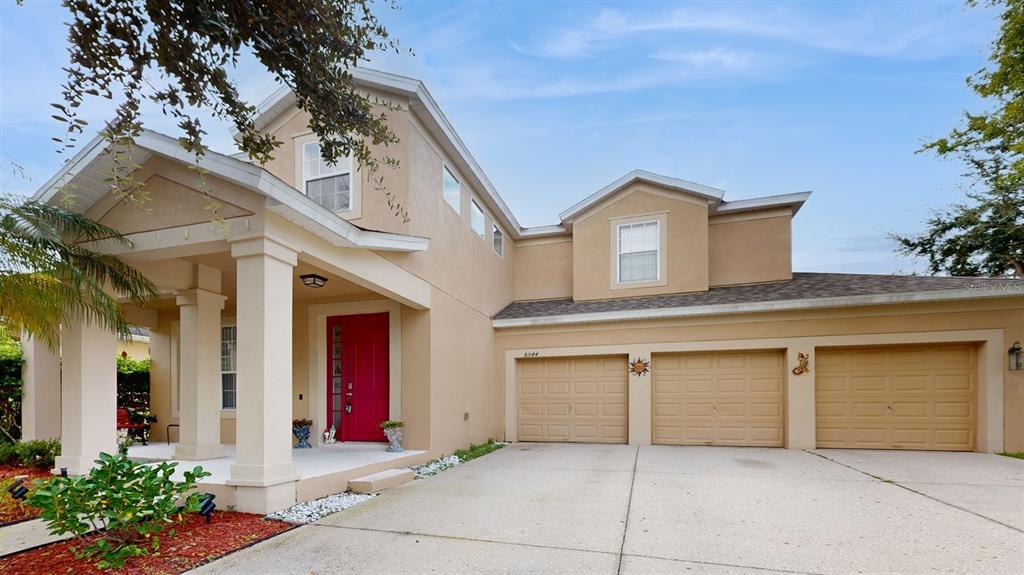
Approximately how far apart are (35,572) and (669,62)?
11299mm

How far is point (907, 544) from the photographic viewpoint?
14.0ft

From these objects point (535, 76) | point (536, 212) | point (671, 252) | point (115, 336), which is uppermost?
point (535, 76)

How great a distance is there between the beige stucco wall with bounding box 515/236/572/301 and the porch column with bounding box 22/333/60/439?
9.96 m

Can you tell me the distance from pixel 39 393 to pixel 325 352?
500 cm

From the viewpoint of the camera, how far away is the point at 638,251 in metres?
12.3

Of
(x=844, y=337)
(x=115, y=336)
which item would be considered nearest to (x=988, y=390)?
(x=844, y=337)

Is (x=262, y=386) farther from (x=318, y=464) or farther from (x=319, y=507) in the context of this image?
(x=318, y=464)

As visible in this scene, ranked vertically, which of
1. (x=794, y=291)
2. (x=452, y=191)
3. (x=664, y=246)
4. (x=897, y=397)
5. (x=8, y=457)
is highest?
(x=452, y=191)

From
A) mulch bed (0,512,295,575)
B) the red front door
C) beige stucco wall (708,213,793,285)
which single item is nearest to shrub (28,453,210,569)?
mulch bed (0,512,295,575)

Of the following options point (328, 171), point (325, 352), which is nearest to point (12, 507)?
point (325, 352)

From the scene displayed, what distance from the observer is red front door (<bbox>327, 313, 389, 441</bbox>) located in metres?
8.88

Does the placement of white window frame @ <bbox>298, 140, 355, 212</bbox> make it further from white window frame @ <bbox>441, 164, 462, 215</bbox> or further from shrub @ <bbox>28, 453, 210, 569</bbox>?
shrub @ <bbox>28, 453, 210, 569</bbox>

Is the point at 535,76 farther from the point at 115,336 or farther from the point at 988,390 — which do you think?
the point at 988,390

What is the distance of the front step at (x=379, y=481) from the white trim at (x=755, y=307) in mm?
5167
